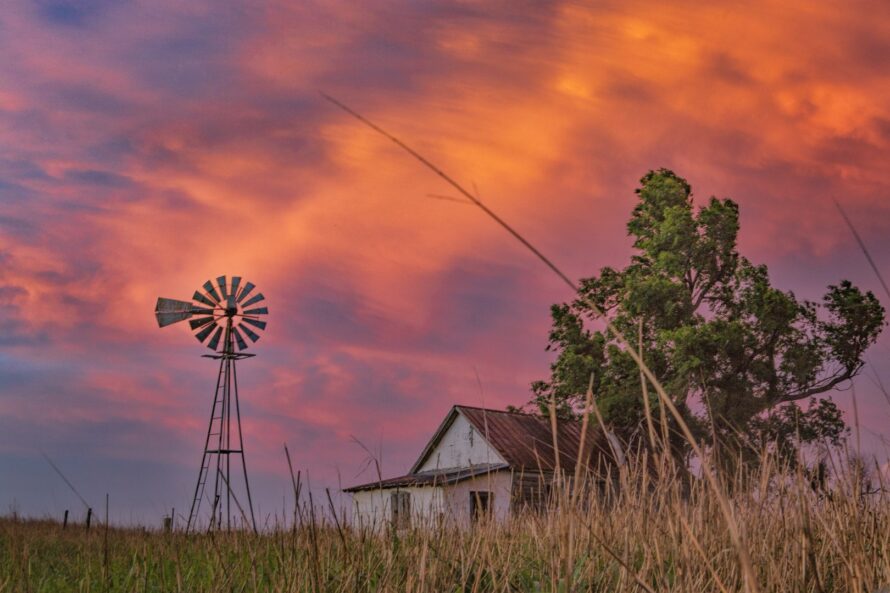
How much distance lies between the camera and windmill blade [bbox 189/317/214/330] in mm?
26922

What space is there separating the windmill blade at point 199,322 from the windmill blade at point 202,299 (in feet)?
1.45

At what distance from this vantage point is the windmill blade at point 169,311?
27547 millimetres

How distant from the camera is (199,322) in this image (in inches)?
1062

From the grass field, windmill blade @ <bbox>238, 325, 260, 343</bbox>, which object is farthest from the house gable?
the grass field

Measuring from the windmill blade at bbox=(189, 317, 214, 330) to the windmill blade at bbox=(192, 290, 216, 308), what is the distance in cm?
44

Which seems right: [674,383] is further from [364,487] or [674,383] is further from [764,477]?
[764,477]

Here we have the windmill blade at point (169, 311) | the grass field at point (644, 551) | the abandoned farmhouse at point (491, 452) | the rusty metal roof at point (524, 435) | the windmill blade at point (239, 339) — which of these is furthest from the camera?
the rusty metal roof at point (524, 435)

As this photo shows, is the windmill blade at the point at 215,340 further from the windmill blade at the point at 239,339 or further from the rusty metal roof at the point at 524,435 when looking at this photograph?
the rusty metal roof at the point at 524,435

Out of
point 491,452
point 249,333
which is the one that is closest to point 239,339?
point 249,333

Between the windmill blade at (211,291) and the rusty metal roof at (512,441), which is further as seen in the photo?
the rusty metal roof at (512,441)

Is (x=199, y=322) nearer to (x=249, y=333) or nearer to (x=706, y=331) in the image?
(x=249, y=333)

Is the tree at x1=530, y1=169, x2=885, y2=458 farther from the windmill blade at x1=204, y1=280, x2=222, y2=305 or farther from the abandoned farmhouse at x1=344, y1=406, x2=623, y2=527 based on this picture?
the windmill blade at x1=204, y1=280, x2=222, y2=305

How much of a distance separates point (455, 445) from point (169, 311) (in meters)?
12.2

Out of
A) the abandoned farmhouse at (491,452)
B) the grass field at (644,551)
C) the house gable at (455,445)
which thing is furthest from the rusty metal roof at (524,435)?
the grass field at (644,551)
